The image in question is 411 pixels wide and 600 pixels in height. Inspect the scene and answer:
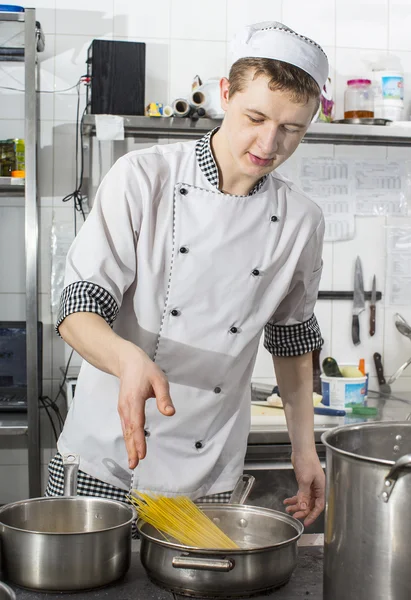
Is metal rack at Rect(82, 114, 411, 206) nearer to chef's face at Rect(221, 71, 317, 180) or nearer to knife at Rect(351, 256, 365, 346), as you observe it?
knife at Rect(351, 256, 365, 346)

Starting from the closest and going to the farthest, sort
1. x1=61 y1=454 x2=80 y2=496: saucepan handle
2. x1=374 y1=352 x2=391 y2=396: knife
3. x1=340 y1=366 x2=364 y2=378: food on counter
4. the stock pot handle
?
the stock pot handle, x1=61 y1=454 x2=80 y2=496: saucepan handle, x1=340 y1=366 x2=364 y2=378: food on counter, x1=374 y1=352 x2=391 y2=396: knife

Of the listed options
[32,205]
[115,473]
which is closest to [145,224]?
[115,473]

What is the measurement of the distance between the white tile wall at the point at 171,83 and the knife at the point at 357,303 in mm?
33

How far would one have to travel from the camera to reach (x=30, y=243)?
2.73 metres

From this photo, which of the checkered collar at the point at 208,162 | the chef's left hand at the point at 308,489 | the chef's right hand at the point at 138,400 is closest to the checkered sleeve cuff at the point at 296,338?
the chef's left hand at the point at 308,489

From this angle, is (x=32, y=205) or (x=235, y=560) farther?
(x=32, y=205)

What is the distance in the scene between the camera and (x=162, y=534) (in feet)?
3.42

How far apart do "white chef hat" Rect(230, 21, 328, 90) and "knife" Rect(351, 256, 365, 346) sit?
73.5 inches

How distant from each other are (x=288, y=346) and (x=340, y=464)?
30.9 inches

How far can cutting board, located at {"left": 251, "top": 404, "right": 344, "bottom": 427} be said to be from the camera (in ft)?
8.20

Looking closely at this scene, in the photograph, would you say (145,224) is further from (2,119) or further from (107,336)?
(2,119)

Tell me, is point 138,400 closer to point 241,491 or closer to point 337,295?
point 241,491

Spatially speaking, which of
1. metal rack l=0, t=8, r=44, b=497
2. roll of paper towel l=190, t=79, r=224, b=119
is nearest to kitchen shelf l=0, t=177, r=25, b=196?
metal rack l=0, t=8, r=44, b=497

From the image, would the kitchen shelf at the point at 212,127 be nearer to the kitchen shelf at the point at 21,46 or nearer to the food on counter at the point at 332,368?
the kitchen shelf at the point at 21,46
